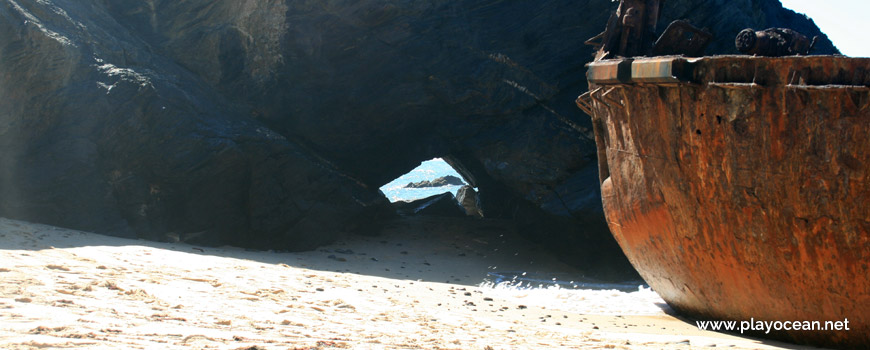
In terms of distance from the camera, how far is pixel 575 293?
803 cm

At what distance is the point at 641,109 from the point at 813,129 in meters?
1.38

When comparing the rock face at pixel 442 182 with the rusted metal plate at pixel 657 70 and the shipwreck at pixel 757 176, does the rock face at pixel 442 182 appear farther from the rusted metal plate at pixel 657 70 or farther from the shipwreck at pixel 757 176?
the rusted metal plate at pixel 657 70

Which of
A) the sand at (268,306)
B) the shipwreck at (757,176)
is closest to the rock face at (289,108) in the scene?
the sand at (268,306)

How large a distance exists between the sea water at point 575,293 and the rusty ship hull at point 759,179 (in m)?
1.62

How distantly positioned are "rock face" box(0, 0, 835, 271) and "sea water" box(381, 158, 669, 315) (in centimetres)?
101

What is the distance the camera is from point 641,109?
4.96m

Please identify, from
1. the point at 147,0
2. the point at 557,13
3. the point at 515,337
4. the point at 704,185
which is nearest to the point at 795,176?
the point at 704,185

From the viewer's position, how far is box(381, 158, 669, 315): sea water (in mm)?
6926

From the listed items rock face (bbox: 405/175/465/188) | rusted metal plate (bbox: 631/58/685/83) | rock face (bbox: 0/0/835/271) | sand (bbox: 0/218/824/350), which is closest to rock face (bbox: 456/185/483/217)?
rock face (bbox: 0/0/835/271)

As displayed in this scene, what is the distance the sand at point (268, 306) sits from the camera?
3619 mm

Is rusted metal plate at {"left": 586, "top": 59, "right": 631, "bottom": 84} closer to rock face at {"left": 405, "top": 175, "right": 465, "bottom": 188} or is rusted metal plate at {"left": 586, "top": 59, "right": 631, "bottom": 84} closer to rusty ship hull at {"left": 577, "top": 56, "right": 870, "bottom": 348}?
rusty ship hull at {"left": 577, "top": 56, "right": 870, "bottom": 348}

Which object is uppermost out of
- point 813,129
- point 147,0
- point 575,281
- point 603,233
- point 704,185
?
point 147,0

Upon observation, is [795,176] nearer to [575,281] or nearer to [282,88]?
[575,281]

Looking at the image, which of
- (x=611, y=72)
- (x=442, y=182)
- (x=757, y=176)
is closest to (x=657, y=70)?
(x=611, y=72)
